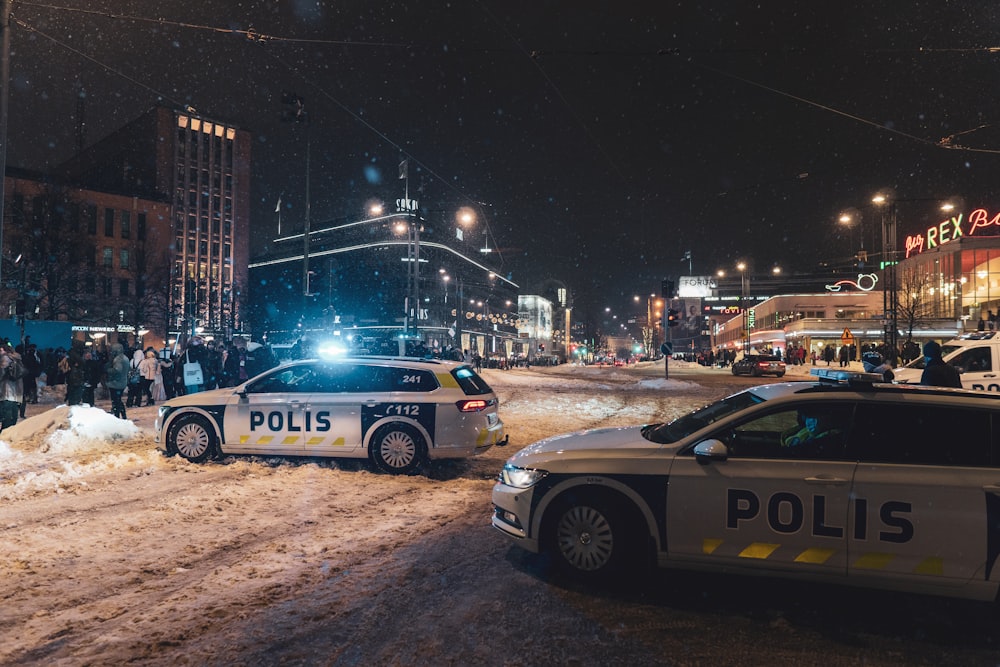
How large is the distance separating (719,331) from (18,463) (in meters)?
141

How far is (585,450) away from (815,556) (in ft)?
5.70

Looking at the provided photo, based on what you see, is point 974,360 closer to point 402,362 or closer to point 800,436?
point 800,436

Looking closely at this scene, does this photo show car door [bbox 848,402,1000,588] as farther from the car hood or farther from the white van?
the white van

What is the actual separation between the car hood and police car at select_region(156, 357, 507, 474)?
3.24 metres

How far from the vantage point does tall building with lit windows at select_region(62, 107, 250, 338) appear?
83812 millimetres

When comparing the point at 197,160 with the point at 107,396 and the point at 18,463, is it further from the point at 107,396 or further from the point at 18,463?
the point at 18,463

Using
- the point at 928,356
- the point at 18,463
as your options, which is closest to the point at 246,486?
the point at 18,463

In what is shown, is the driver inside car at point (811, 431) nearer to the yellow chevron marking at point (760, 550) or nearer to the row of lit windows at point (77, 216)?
the yellow chevron marking at point (760, 550)

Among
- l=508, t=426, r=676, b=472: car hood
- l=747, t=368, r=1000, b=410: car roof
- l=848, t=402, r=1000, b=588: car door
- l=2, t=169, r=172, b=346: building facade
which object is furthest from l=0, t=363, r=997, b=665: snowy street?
l=2, t=169, r=172, b=346: building facade

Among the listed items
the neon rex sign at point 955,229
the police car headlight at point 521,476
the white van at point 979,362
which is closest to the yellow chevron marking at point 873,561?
the police car headlight at point 521,476

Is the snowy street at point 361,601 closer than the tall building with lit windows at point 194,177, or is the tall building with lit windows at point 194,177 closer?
the snowy street at point 361,601

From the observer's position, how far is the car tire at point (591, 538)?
460cm

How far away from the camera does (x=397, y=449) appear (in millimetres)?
8625

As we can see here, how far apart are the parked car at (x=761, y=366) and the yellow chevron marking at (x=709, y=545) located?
119ft
